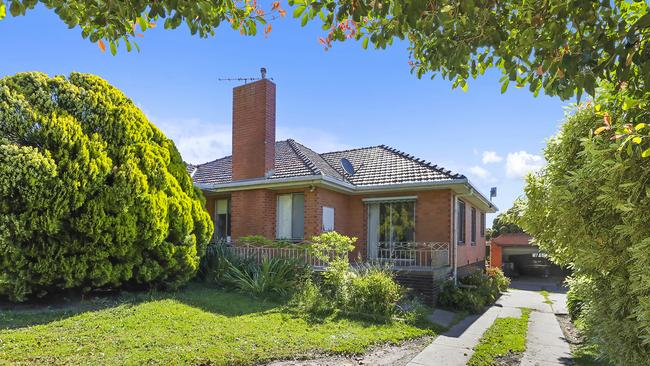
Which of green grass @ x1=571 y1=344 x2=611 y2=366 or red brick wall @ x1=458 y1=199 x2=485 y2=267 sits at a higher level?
red brick wall @ x1=458 y1=199 x2=485 y2=267

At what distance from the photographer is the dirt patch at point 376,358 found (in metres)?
6.28

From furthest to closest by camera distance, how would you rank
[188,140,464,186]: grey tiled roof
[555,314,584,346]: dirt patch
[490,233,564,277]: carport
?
[490,233,564,277]: carport → [188,140,464,186]: grey tiled roof → [555,314,584,346]: dirt patch

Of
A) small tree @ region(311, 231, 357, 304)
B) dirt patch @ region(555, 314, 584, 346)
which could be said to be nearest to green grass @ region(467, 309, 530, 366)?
dirt patch @ region(555, 314, 584, 346)

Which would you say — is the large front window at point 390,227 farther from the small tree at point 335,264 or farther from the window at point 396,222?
the small tree at point 335,264

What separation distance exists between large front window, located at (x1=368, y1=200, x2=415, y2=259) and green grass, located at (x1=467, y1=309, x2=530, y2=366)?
4516 millimetres

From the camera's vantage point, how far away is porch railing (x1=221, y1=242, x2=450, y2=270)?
1241 centimetres

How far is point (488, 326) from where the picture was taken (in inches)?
397

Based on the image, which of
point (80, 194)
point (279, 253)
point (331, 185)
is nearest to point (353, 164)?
point (331, 185)

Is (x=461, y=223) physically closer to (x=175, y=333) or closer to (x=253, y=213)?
(x=253, y=213)

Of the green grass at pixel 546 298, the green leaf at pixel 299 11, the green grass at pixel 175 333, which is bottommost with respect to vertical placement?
the green grass at pixel 546 298

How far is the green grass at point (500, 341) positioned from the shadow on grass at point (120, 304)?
437 cm

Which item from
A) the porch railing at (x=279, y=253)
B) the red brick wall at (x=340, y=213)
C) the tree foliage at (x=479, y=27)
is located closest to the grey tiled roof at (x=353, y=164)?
the red brick wall at (x=340, y=213)

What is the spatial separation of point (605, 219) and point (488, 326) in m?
6.28

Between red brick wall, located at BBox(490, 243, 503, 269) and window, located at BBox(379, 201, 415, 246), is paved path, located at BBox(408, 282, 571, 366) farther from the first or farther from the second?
red brick wall, located at BBox(490, 243, 503, 269)
